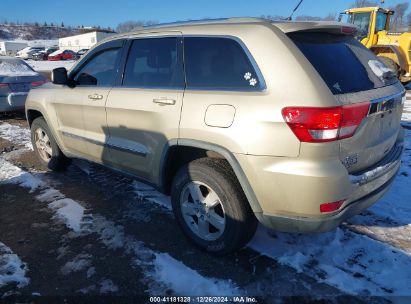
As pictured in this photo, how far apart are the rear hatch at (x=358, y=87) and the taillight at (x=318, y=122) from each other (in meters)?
0.08

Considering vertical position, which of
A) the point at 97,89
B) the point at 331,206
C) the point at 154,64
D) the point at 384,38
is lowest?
the point at 331,206

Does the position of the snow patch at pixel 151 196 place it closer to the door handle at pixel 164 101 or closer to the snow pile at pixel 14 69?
the door handle at pixel 164 101

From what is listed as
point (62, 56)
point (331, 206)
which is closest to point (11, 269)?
point (331, 206)

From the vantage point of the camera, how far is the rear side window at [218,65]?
265 centimetres

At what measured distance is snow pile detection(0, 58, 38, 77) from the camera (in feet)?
27.4

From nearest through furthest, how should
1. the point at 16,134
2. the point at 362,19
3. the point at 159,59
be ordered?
1. the point at 159,59
2. the point at 16,134
3. the point at 362,19

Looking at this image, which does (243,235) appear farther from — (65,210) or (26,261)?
(65,210)

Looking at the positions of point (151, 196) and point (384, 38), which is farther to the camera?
point (384, 38)

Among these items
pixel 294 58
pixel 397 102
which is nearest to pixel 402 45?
pixel 397 102

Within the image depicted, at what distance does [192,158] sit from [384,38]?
1249 cm

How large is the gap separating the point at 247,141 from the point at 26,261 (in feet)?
7.00

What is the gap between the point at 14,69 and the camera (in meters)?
8.70

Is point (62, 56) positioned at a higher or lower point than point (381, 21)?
lower

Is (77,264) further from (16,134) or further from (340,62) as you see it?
(16,134)
